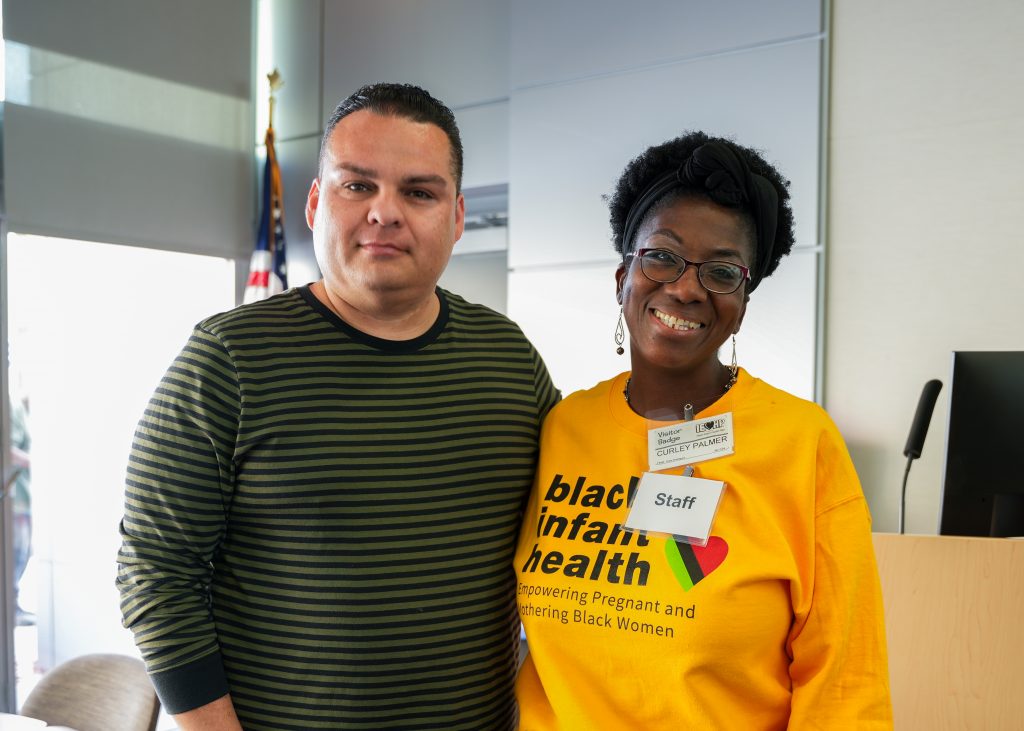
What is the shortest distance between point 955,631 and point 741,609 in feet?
3.50

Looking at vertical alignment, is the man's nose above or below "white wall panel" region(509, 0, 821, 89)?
below

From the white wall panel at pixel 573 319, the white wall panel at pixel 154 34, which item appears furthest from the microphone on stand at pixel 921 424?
the white wall panel at pixel 154 34

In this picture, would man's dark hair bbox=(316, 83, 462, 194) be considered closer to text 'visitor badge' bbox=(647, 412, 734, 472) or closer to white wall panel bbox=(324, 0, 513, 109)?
text 'visitor badge' bbox=(647, 412, 734, 472)

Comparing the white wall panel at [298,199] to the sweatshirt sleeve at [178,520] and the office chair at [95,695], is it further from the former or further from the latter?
the sweatshirt sleeve at [178,520]

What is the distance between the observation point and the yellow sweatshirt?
1258 millimetres

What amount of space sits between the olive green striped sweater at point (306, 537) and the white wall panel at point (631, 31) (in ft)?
8.83

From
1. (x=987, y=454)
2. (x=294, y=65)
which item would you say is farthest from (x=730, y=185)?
(x=294, y=65)

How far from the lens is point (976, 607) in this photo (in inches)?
79.9

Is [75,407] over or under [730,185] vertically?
under

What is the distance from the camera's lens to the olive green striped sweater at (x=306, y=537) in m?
1.40

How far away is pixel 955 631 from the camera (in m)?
2.04

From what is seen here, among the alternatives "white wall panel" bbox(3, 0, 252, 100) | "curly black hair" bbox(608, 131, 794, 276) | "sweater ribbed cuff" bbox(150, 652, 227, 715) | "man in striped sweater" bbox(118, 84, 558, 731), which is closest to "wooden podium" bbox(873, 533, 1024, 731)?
"curly black hair" bbox(608, 131, 794, 276)

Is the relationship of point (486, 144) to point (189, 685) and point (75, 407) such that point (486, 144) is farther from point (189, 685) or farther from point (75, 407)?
point (189, 685)

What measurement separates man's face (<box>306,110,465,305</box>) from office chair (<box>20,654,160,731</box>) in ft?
5.53
